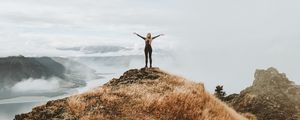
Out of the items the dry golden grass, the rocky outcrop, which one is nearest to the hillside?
the dry golden grass

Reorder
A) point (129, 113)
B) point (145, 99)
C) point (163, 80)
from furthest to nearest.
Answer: point (163, 80) < point (145, 99) < point (129, 113)

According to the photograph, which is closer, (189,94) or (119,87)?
(189,94)

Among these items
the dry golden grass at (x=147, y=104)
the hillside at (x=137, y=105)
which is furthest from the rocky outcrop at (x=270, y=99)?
the dry golden grass at (x=147, y=104)

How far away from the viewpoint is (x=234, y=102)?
63.3 metres

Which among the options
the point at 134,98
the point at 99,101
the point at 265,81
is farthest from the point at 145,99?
the point at 265,81

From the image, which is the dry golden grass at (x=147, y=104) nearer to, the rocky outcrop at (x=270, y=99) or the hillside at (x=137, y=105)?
the hillside at (x=137, y=105)

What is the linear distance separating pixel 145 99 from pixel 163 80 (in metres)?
5.65

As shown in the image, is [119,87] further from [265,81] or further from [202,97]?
[265,81]

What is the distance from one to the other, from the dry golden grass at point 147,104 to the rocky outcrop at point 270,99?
108 feet

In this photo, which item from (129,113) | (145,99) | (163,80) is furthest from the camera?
(163,80)

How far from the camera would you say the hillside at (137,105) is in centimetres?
2325

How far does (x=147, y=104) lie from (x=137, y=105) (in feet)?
1.88

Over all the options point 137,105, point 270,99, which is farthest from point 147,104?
point 270,99

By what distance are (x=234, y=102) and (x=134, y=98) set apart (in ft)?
132
